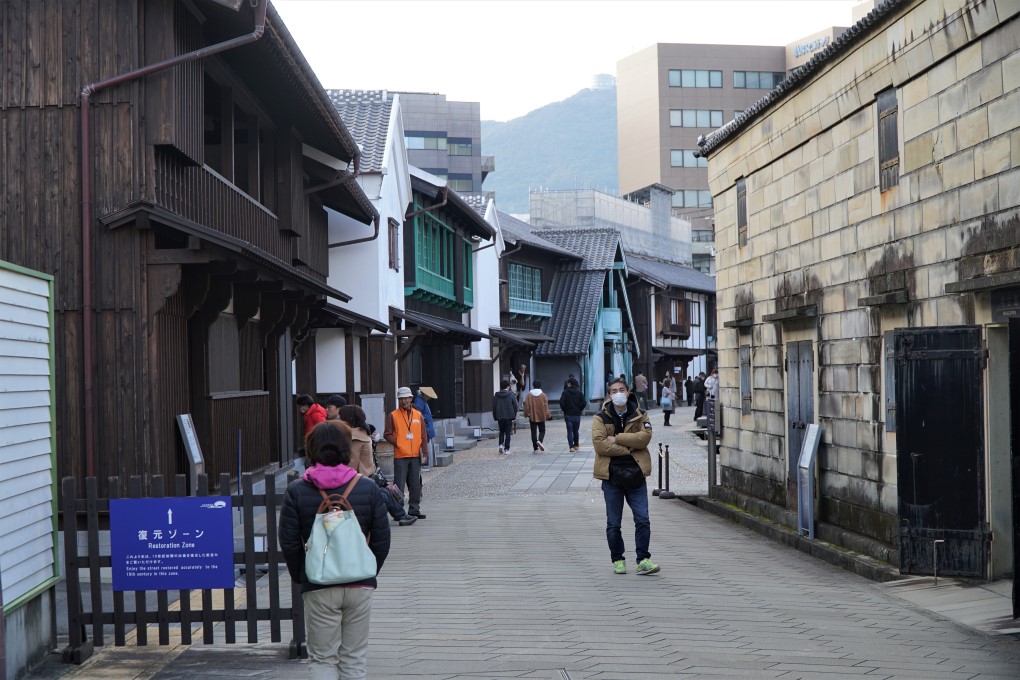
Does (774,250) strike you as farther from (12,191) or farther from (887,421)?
(12,191)

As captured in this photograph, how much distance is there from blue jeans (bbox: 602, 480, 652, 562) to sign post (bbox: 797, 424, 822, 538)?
293 cm

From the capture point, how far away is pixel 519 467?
25562 millimetres

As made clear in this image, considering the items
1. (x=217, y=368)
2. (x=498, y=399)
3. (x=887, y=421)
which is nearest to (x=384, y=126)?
(x=498, y=399)

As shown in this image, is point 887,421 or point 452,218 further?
point 452,218

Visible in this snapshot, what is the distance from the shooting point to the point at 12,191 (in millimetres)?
11570

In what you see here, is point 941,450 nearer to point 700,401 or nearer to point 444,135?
point 700,401

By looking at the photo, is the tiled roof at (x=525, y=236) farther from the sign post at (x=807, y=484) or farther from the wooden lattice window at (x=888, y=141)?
the wooden lattice window at (x=888, y=141)

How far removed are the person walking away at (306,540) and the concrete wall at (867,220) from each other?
5.65m

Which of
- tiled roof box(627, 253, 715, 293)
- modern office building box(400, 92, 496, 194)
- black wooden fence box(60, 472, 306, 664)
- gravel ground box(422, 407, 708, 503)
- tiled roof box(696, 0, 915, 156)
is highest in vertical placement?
modern office building box(400, 92, 496, 194)

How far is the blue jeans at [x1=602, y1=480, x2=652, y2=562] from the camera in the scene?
10.8 m

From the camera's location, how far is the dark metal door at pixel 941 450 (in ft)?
32.4

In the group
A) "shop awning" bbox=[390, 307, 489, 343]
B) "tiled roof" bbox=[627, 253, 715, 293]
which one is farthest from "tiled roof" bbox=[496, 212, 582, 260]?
"shop awning" bbox=[390, 307, 489, 343]

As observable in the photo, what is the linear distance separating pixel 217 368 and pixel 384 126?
13434mm

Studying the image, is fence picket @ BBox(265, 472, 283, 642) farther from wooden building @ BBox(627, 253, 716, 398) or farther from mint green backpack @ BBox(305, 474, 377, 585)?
wooden building @ BBox(627, 253, 716, 398)
